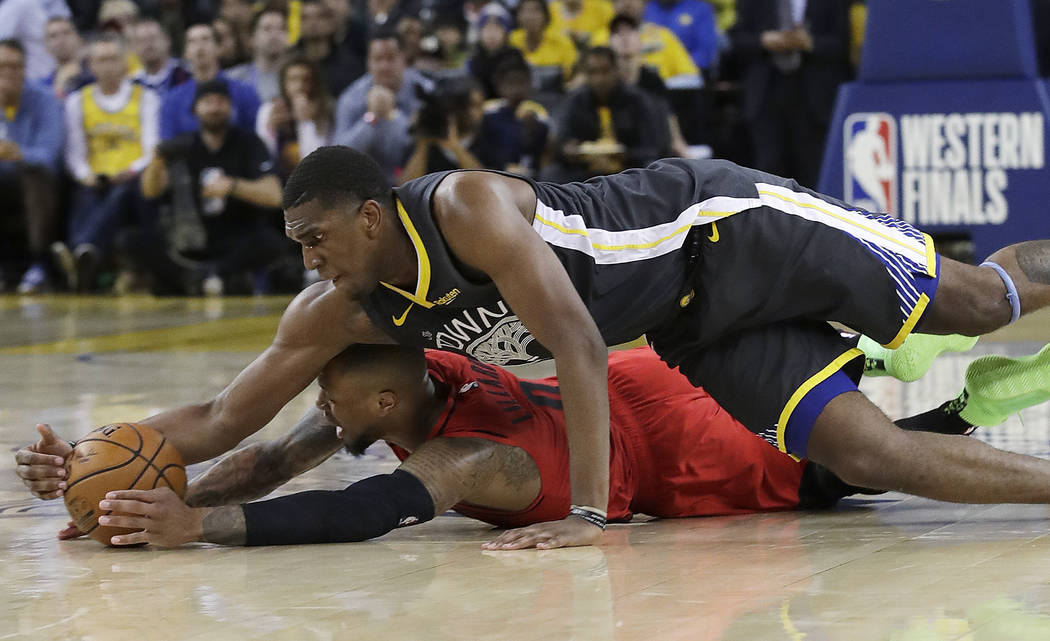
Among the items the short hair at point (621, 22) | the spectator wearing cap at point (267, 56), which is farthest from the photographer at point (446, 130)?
the spectator wearing cap at point (267, 56)

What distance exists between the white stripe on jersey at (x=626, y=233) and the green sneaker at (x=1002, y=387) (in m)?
0.80

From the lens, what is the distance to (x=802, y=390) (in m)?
3.51

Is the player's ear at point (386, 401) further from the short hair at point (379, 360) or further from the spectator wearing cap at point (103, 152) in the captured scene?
the spectator wearing cap at point (103, 152)

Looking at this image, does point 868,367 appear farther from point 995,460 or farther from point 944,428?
point 995,460

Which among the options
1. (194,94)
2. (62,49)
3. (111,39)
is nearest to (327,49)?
(194,94)

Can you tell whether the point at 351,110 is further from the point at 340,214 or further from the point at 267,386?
the point at 340,214

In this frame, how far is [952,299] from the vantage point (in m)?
3.70

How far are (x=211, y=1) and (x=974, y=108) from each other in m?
6.90

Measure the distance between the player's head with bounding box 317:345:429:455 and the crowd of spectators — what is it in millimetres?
6599

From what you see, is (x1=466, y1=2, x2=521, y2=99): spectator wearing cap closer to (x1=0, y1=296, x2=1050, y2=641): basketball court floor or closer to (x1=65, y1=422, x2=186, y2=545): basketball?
(x1=0, y1=296, x2=1050, y2=641): basketball court floor

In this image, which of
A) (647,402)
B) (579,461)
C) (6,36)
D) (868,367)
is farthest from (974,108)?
(6,36)

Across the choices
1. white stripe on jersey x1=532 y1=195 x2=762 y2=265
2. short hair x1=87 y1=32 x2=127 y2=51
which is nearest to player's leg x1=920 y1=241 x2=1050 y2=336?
white stripe on jersey x1=532 y1=195 x2=762 y2=265

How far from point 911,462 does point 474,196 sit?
1.14 m

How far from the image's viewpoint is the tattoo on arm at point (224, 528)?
136 inches
